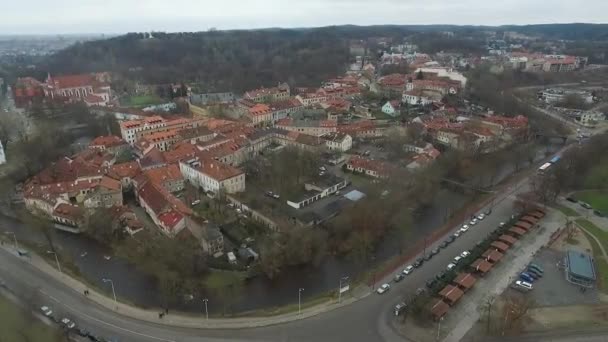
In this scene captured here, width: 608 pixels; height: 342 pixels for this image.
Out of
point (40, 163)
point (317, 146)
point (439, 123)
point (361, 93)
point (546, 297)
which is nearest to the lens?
point (546, 297)

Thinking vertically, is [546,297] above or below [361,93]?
below

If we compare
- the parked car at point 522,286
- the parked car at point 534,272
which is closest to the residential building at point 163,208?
the parked car at point 522,286

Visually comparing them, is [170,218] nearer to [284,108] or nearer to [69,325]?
[69,325]

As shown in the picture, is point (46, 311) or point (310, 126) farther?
point (310, 126)

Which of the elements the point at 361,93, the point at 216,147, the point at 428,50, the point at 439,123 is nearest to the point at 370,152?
the point at 439,123

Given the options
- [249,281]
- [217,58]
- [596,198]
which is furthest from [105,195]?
[217,58]

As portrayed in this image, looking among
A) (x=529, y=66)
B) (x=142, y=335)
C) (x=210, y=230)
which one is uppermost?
(x=529, y=66)

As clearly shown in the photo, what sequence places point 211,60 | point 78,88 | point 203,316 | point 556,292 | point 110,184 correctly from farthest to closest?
point 211,60
point 78,88
point 110,184
point 556,292
point 203,316

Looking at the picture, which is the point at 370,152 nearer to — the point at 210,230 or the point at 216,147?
the point at 216,147
